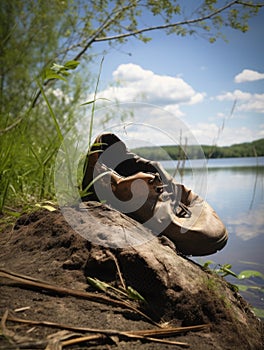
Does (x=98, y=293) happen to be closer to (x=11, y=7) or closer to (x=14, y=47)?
(x=14, y=47)

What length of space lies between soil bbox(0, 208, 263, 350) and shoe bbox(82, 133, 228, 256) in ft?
0.57

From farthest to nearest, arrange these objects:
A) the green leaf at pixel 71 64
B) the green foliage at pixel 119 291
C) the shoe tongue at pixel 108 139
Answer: the shoe tongue at pixel 108 139, the green leaf at pixel 71 64, the green foliage at pixel 119 291

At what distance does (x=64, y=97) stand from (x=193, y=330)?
470cm

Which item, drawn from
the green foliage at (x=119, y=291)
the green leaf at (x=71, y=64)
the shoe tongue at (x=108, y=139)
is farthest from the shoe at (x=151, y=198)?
the green foliage at (x=119, y=291)

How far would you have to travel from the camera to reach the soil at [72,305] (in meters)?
0.87

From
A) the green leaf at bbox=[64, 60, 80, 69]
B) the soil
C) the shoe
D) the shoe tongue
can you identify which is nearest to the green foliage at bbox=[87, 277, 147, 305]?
the soil

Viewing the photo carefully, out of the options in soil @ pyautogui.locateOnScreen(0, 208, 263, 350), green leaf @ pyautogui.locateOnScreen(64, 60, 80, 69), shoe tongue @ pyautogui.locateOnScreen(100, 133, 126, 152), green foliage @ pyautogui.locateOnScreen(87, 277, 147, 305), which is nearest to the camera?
soil @ pyautogui.locateOnScreen(0, 208, 263, 350)

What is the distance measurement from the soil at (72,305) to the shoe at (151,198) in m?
0.17

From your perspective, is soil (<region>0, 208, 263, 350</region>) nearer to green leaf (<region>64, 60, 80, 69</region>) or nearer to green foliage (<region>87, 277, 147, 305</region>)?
green foliage (<region>87, 277, 147, 305</region>)

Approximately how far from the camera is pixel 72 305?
1008mm

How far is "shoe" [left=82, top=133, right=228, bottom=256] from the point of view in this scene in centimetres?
161

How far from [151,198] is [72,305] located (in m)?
0.72

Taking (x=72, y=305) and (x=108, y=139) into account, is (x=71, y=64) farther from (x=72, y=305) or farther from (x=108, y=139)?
(x=72, y=305)

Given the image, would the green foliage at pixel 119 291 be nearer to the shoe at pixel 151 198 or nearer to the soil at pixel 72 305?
the soil at pixel 72 305
